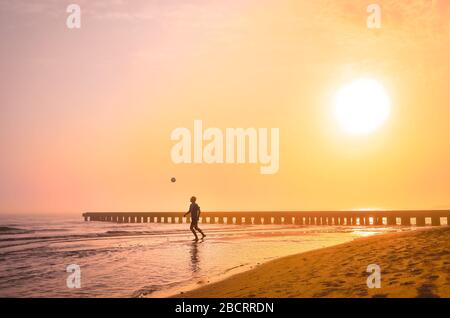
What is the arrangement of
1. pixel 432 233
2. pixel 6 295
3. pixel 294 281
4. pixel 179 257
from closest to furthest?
pixel 294 281
pixel 6 295
pixel 432 233
pixel 179 257

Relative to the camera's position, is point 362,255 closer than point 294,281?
No

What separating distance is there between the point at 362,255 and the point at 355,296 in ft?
14.7

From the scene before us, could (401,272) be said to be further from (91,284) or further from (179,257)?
(179,257)

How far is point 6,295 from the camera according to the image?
9.26m

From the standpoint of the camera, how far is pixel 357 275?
8117 mm

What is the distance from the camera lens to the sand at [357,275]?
22.0ft

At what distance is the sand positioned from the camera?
6.71 m

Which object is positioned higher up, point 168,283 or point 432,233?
point 432,233
